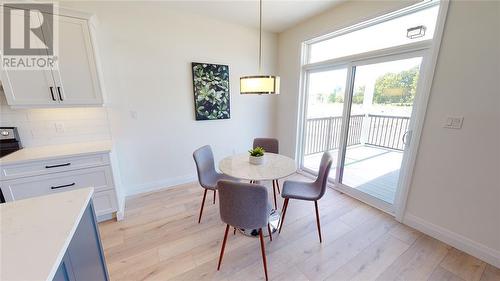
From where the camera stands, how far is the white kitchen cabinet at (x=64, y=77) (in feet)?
6.05

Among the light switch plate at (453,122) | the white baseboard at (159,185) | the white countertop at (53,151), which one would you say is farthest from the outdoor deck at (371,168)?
the white countertop at (53,151)

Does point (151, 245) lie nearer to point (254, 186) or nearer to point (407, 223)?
point (254, 186)

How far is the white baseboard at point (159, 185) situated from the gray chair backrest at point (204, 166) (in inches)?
40.3

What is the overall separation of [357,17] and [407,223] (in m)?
2.50

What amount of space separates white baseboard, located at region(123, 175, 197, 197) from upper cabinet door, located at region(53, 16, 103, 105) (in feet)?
4.45

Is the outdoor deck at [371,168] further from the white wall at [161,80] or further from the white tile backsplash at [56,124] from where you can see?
the white tile backsplash at [56,124]

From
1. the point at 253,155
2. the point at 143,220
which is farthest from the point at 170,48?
the point at 143,220

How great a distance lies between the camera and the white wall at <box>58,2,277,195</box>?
2.44 meters

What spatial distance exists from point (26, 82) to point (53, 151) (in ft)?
2.33

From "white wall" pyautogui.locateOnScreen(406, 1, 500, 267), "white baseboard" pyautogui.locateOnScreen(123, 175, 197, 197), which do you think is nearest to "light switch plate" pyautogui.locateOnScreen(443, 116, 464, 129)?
"white wall" pyautogui.locateOnScreen(406, 1, 500, 267)

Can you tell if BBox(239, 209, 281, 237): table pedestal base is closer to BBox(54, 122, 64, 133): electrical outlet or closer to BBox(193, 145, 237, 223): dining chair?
BBox(193, 145, 237, 223): dining chair

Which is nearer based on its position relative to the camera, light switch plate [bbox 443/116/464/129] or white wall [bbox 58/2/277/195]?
light switch plate [bbox 443/116/464/129]

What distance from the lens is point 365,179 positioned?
3.09m

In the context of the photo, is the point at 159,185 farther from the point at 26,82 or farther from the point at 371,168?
the point at 371,168
